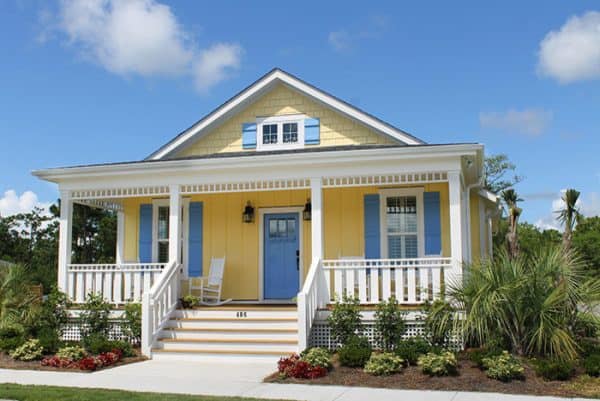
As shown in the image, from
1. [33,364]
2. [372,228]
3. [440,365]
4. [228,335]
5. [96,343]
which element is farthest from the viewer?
[372,228]

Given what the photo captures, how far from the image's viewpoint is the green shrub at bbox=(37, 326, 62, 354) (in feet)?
35.0

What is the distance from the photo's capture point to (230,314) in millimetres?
11484

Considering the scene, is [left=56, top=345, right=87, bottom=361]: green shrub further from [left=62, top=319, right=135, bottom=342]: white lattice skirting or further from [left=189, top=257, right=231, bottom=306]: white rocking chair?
[left=189, top=257, right=231, bottom=306]: white rocking chair

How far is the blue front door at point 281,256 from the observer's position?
13758 millimetres

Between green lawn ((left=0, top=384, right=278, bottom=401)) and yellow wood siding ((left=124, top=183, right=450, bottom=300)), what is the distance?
5.89 metres

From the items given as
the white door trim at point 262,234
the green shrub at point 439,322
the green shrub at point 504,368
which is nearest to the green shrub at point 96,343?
the white door trim at point 262,234

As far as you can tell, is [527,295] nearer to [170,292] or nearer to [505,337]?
[505,337]

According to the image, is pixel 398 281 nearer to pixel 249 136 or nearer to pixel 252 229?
pixel 252 229

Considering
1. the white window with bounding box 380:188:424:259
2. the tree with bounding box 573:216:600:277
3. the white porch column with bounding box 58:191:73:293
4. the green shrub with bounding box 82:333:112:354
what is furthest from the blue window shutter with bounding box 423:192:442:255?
the tree with bounding box 573:216:600:277

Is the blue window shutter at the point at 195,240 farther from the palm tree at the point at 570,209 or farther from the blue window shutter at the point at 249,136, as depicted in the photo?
the palm tree at the point at 570,209

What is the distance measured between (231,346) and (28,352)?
134 inches

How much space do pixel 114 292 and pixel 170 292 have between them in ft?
4.14

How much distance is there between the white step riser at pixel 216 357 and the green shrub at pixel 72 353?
1.20 metres

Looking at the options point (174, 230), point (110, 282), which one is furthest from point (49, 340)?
point (174, 230)
